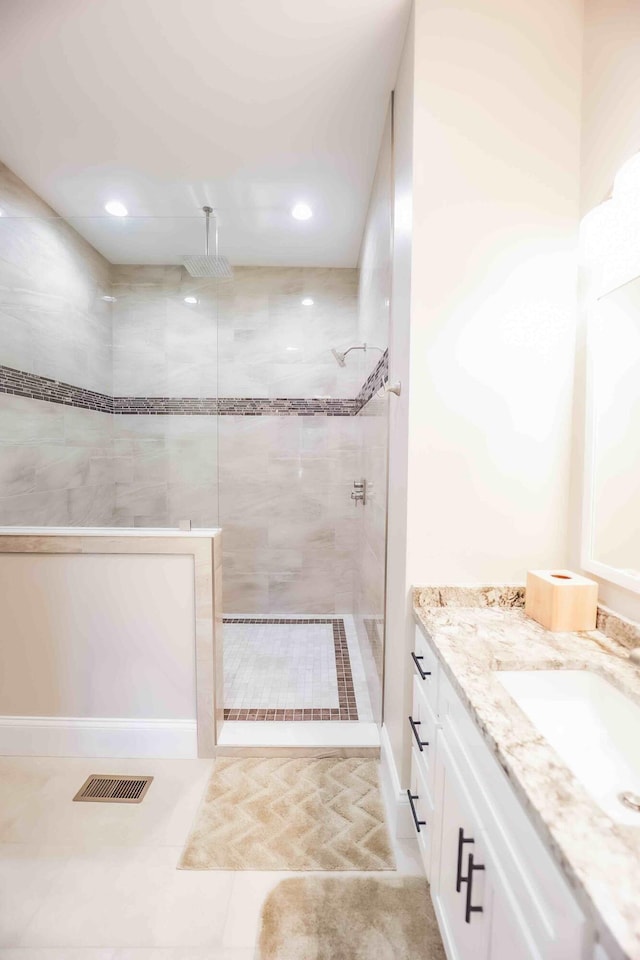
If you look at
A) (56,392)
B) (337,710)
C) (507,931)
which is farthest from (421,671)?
(56,392)

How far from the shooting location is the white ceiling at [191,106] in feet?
4.65

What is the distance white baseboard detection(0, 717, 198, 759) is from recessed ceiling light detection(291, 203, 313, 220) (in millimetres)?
2664

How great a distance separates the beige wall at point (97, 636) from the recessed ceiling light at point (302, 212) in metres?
2.02

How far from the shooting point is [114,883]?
1.32 metres

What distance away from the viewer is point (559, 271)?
4.35 ft

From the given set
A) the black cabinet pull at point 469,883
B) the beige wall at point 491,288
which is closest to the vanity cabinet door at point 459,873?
the black cabinet pull at point 469,883

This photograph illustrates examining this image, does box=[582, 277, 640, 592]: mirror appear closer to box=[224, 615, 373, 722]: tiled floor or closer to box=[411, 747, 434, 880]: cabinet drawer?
box=[411, 747, 434, 880]: cabinet drawer

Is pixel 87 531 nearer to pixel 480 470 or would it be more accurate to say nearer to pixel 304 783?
pixel 304 783

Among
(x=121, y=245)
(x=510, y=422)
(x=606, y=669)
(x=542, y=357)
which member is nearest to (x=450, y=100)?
(x=542, y=357)

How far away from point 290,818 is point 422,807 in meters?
0.57

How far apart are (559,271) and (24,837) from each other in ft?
8.27

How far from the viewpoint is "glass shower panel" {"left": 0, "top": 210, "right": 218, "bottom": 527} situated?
1.91 meters

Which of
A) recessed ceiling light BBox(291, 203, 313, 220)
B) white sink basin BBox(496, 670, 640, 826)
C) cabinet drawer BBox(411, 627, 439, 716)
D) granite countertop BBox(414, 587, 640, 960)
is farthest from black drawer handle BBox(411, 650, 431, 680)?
recessed ceiling light BBox(291, 203, 313, 220)

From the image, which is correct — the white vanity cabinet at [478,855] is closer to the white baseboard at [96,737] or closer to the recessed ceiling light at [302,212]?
the white baseboard at [96,737]
